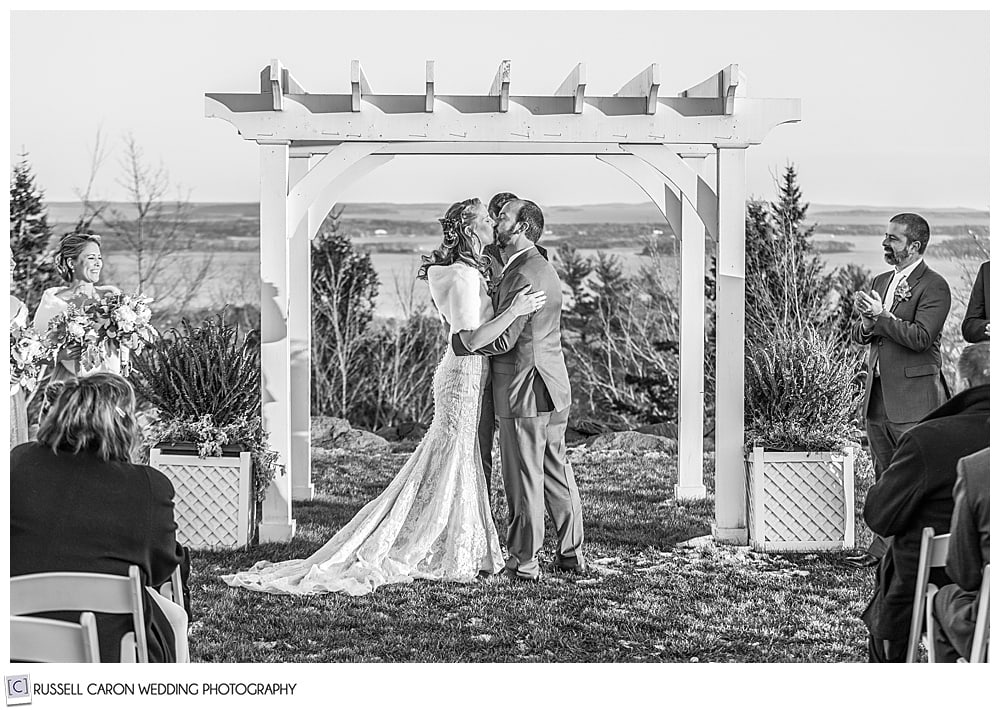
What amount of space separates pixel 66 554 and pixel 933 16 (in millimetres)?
9942

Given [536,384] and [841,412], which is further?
[841,412]

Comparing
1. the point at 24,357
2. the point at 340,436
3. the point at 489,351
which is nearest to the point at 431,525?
the point at 489,351

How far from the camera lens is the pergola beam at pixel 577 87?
529cm

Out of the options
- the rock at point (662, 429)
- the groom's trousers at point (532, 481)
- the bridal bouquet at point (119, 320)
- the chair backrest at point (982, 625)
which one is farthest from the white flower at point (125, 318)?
the rock at point (662, 429)

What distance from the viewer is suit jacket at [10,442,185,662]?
3283mm

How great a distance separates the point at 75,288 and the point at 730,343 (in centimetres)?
326

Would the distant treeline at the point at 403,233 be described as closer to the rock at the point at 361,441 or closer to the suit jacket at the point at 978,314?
the rock at the point at 361,441

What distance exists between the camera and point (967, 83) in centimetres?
1076

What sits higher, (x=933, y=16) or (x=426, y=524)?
(x=933, y=16)

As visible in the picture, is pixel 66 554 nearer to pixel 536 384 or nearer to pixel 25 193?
pixel 536 384

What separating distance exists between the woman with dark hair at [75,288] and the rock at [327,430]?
197 inches

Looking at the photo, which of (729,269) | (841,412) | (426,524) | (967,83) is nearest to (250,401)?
(426,524)

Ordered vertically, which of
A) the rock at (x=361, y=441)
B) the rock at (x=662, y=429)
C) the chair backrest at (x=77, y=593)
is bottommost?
the rock at (x=361, y=441)

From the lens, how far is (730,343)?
5.78 meters
